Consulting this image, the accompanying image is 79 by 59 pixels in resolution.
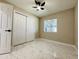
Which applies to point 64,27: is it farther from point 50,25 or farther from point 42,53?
point 42,53

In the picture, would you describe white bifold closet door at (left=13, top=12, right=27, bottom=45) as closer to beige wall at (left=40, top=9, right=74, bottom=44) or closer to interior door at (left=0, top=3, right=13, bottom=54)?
interior door at (left=0, top=3, right=13, bottom=54)

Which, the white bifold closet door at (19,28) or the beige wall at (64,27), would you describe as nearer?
the white bifold closet door at (19,28)

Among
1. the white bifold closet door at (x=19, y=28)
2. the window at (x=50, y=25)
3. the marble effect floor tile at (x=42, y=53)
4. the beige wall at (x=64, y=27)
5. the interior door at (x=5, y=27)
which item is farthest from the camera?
the window at (x=50, y=25)

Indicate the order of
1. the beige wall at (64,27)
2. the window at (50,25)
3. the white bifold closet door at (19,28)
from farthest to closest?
the window at (50,25), the beige wall at (64,27), the white bifold closet door at (19,28)

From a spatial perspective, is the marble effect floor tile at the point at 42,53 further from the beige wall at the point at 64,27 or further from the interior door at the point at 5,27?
the beige wall at the point at 64,27

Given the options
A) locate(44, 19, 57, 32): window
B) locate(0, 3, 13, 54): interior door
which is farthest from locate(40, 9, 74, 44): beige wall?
locate(0, 3, 13, 54): interior door

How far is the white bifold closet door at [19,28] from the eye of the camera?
4.59m

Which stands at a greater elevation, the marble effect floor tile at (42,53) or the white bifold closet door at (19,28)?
the white bifold closet door at (19,28)

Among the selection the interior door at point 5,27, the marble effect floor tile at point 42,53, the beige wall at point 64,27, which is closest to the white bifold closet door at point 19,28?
the marble effect floor tile at point 42,53

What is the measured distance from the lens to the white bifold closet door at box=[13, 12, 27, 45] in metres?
4.59

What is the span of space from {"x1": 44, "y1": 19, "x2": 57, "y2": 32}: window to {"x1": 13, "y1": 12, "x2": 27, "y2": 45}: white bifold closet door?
2559 mm

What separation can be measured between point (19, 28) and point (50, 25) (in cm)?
324

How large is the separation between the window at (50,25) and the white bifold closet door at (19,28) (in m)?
2.56

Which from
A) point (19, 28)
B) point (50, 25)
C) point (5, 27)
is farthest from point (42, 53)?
point (50, 25)
